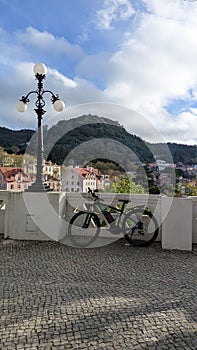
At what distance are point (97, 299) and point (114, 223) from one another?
2.11 m

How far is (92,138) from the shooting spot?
6.28 meters

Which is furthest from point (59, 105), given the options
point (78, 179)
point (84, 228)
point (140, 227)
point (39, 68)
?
point (140, 227)

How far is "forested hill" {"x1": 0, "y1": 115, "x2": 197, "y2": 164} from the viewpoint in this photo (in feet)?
18.9

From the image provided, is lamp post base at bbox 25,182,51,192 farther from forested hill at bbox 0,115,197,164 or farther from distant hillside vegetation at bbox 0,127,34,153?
distant hillside vegetation at bbox 0,127,34,153

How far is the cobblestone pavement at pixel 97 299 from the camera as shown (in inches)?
70.5

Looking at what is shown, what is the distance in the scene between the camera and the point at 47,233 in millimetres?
4480

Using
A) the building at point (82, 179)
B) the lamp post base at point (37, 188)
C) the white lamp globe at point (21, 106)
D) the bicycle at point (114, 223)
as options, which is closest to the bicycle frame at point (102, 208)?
the bicycle at point (114, 223)

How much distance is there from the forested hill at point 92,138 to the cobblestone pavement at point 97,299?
2.53 metres

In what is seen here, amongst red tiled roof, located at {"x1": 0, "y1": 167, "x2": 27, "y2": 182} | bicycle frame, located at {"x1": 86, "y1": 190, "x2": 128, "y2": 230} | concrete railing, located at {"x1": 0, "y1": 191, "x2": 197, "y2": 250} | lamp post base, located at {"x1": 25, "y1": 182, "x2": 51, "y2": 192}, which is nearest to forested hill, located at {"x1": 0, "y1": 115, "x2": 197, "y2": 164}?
red tiled roof, located at {"x1": 0, "y1": 167, "x2": 27, "y2": 182}

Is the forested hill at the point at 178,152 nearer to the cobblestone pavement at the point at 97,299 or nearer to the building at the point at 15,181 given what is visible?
the cobblestone pavement at the point at 97,299

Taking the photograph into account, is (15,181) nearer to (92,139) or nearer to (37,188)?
(37,188)

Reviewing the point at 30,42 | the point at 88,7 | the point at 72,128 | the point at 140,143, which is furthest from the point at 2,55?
the point at 140,143

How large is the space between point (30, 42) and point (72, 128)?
373 cm

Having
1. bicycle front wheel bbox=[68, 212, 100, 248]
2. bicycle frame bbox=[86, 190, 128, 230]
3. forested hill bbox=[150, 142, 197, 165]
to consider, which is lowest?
bicycle front wheel bbox=[68, 212, 100, 248]
